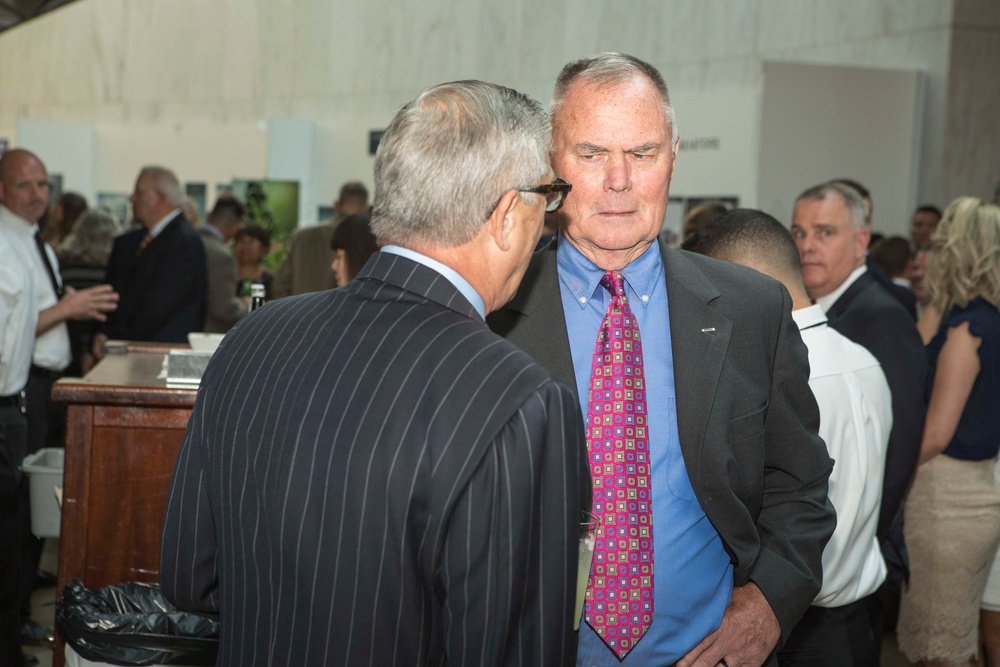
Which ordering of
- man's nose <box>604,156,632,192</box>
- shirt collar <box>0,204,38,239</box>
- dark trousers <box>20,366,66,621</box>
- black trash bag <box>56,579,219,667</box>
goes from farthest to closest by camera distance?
shirt collar <box>0,204,38,239</box>, dark trousers <box>20,366,66,621</box>, black trash bag <box>56,579,219,667</box>, man's nose <box>604,156,632,192</box>

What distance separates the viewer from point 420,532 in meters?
1.27

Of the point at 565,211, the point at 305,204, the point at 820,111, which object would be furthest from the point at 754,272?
the point at 305,204

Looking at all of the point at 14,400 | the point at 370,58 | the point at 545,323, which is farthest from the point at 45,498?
the point at 370,58

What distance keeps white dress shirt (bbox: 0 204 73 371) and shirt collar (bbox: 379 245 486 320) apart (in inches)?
145

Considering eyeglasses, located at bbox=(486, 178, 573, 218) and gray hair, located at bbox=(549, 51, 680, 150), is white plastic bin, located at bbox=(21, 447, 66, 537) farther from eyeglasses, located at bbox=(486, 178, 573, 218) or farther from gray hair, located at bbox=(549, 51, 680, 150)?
eyeglasses, located at bbox=(486, 178, 573, 218)

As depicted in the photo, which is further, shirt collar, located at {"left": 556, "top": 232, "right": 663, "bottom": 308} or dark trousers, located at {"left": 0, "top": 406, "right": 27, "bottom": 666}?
dark trousers, located at {"left": 0, "top": 406, "right": 27, "bottom": 666}

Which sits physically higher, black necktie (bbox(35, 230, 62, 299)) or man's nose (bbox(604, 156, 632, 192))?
man's nose (bbox(604, 156, 632, 192))

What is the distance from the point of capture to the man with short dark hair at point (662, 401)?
1738 mm

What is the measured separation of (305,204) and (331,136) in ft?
2.52

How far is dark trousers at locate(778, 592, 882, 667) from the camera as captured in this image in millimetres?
2539

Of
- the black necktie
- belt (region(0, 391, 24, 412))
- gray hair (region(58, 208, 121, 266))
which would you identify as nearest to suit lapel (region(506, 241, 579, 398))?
belt (region(0, 391, 24, 412))

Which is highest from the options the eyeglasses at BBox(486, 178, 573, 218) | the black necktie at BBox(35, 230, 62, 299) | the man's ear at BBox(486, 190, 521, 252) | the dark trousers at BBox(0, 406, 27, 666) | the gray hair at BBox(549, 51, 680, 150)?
the gray hair at BBox(549, 51, 680, 150)

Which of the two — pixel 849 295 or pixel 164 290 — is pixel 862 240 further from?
pixel 164 290

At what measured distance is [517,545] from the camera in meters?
1.24
